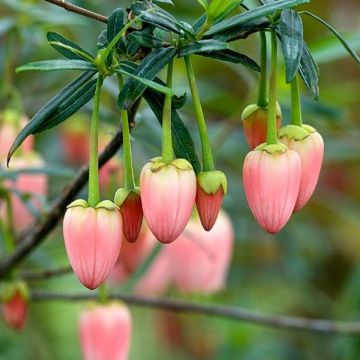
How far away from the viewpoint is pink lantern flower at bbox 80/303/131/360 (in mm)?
1197

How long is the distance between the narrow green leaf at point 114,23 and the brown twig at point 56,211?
0.26ft

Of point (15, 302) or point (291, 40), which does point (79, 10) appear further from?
point (15, 302)

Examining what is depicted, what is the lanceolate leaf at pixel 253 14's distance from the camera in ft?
2.61

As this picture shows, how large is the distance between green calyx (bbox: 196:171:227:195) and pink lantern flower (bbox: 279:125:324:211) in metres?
0.07

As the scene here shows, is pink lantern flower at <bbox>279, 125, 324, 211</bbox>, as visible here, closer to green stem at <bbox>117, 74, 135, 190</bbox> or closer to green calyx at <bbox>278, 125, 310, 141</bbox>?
green calyx at <bbox>278, 125, 310, 141</bbox>

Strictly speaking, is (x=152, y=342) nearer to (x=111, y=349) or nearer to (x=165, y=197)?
(x=111, y=349)

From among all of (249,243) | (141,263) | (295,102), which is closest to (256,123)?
(295,102)

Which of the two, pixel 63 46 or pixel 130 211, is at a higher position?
pixel 63 46

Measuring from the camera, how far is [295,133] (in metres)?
0.85

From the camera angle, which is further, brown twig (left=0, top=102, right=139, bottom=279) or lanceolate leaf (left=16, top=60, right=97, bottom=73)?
brown twig (left=0, top=102, right=139, bottom=279)

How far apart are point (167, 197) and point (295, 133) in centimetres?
14

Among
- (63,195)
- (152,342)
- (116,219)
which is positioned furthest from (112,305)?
(152,342)

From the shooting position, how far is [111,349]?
47.1 inches

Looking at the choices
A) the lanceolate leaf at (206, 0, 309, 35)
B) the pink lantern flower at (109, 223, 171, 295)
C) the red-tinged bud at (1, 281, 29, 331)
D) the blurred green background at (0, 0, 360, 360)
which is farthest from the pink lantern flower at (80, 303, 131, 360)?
the lanceolate leaf at (206, 0, 309, 35)
